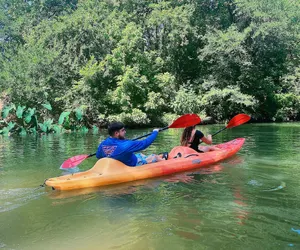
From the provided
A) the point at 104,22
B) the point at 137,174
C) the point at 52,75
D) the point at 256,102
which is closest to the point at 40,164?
the point at 137,174

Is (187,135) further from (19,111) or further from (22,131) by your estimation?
(19,111)

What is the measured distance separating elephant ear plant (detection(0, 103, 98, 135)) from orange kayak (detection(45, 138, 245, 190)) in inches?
390

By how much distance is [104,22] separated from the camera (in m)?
19.4

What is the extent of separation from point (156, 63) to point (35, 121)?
7.83 meters

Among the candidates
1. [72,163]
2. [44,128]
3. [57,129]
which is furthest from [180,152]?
[57,129]

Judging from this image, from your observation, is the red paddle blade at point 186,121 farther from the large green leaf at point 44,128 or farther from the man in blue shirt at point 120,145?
the large green leaf at point 44,128

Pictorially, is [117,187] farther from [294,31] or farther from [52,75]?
[294,31]

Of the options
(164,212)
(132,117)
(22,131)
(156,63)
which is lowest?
(22,131)

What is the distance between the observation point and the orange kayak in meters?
5.00

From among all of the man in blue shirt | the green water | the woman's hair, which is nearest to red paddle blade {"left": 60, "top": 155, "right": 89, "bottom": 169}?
the green water

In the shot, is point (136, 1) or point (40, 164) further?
point (136, 1)

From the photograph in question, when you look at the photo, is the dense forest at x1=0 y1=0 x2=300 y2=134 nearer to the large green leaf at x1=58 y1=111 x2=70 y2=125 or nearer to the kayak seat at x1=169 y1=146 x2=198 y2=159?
the large green leaf at x1=58 y1=111 x2=70 y2=125

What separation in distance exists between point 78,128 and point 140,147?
473 inches

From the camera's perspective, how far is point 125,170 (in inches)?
213
